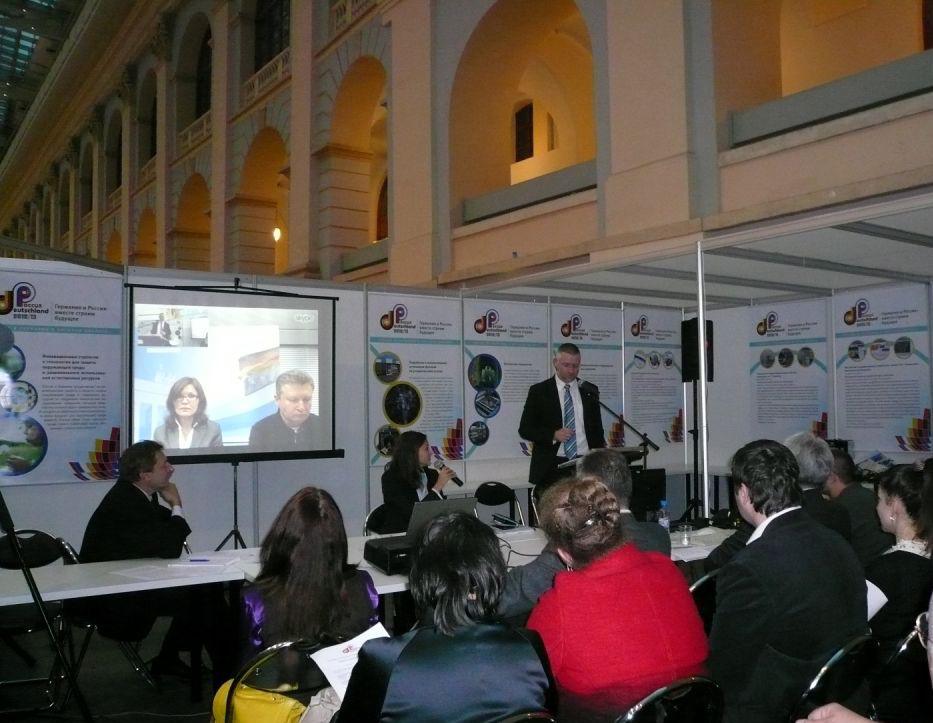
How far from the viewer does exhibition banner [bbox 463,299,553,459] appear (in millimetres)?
6406

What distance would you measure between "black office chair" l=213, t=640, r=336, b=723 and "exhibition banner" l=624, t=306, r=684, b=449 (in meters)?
5.75

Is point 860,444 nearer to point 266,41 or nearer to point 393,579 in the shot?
point 393,579

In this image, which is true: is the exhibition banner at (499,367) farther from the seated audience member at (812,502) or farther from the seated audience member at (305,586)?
the seated audience member at (305,586)

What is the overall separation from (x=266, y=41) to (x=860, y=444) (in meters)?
10.5

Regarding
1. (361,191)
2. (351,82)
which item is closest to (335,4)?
(351,82)

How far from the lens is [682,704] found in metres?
1.62

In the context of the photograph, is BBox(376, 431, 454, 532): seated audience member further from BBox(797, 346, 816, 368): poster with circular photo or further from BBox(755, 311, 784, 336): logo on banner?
BBox(755, 311, 784, 336): logo on banner

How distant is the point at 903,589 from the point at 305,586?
1.79 metres

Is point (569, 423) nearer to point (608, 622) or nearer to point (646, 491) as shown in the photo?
point (646, 491)

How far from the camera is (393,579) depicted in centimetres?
299

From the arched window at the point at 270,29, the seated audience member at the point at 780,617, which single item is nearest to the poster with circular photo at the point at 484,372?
the seated audience member at the point at 780,617

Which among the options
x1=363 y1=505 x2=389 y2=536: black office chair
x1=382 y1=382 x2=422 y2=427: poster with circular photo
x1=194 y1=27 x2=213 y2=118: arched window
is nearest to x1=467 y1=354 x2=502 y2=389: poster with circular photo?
x1=382 y1=382 x2=422 y2=427: poster with circular photo

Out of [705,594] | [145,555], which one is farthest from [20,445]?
[705,594]

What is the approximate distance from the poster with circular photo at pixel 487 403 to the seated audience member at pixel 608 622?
458 centimetres
